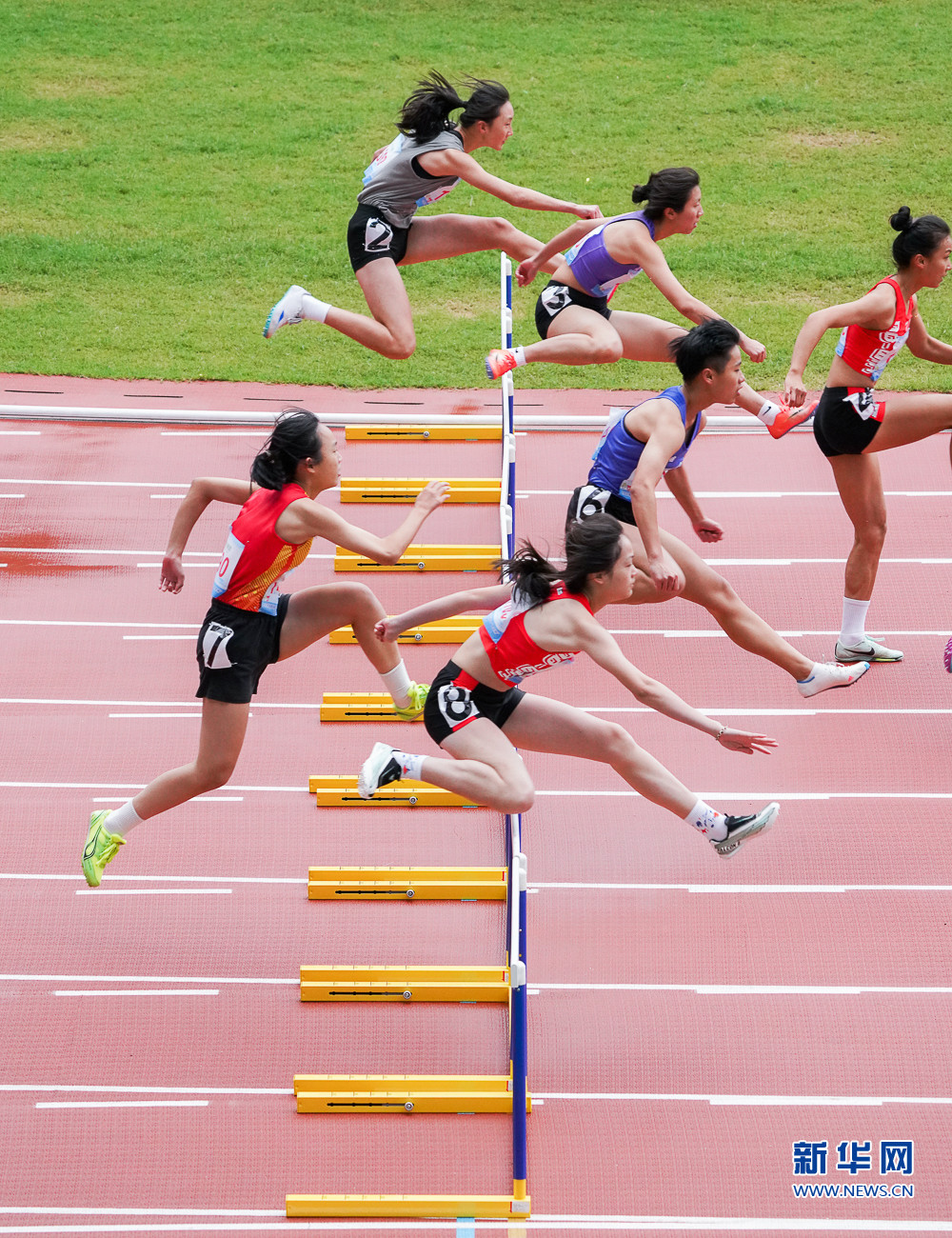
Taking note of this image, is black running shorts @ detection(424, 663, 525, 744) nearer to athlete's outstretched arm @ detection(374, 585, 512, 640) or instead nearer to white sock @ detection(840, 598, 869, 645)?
athlete's outstretched arm @ detection(374, 585, 512, 640)

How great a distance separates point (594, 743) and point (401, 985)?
1262 millimetres

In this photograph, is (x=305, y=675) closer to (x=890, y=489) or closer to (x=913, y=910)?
(x=913, y=910)

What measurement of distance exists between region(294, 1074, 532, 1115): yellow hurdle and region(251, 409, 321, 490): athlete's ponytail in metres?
2.24

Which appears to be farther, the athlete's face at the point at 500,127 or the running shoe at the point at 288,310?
the running shoe at the point at 288,310

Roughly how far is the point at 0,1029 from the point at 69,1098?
474 mm

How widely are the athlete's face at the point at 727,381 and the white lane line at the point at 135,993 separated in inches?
125

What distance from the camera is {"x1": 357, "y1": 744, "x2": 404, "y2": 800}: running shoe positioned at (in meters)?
5.36

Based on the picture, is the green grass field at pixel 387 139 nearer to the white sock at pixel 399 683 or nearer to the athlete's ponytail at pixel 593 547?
the white sock at pixel 399 683

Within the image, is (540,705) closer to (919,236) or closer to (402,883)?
(402,883)

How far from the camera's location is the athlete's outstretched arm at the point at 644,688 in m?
5.15

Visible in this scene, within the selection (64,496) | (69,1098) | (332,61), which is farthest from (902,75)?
(69,1098)

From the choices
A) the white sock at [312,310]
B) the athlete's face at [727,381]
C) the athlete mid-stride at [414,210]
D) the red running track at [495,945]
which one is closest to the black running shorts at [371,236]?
the athlete mid-stride at [414,210]

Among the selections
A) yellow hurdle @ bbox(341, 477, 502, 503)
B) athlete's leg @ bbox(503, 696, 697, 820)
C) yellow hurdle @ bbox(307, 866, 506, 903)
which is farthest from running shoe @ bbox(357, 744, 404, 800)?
yellow hurdle @ bbox(341, 477, 502, 503)

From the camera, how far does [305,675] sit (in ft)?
24.8
